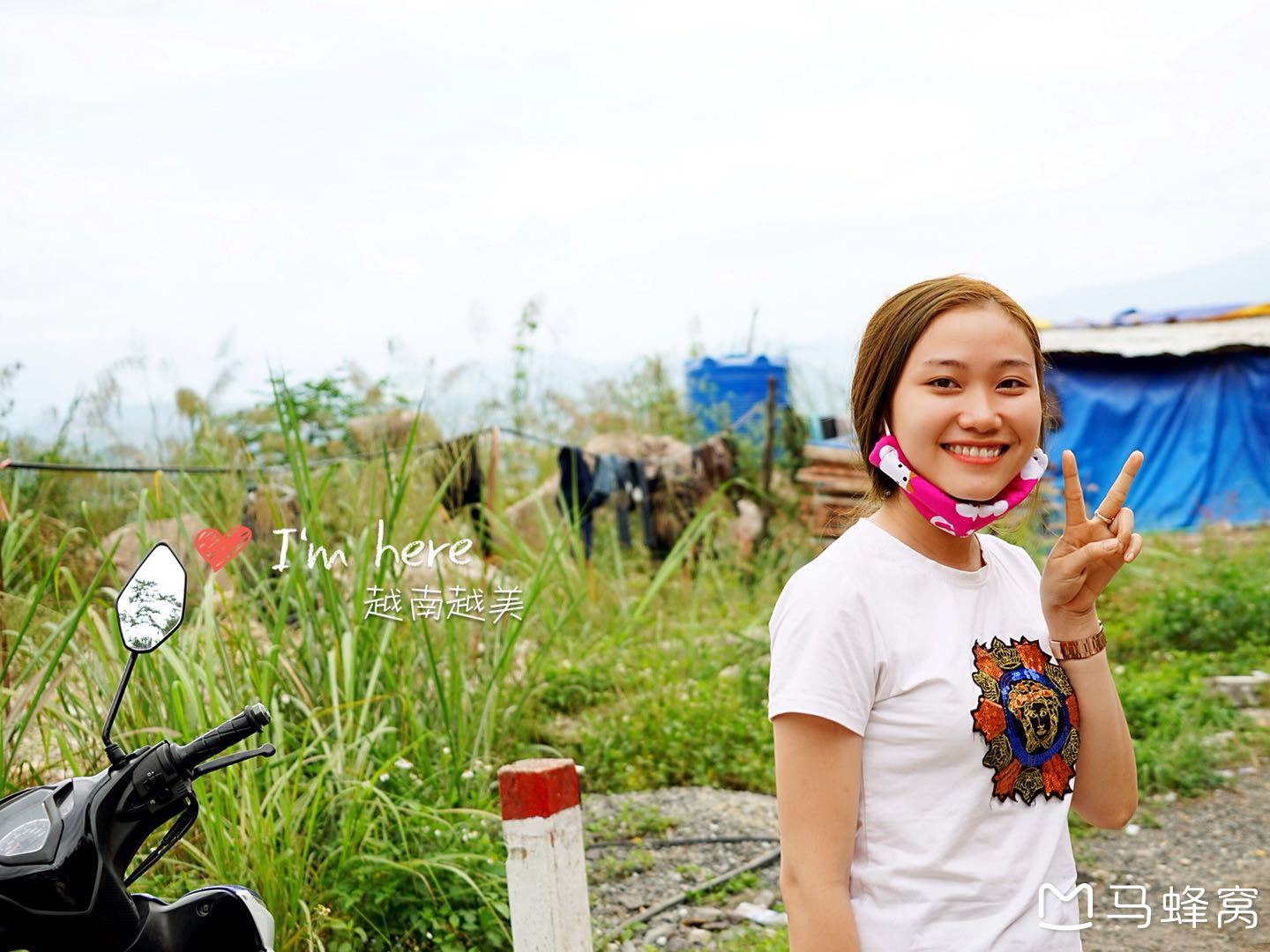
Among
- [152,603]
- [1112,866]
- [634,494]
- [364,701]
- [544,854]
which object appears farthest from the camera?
[634,494]

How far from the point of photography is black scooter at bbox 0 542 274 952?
1272mm

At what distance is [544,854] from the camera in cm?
232

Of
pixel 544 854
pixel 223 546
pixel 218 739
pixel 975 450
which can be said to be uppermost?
pixel 975 450

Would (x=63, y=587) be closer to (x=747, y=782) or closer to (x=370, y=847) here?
(x=370, y=847)

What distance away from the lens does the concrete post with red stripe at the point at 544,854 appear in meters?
2.31

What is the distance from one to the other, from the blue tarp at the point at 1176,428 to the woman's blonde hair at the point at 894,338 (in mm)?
10152

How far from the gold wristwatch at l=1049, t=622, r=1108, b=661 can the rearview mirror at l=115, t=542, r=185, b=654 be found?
1166mm

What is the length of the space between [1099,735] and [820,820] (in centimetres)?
48

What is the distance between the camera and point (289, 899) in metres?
3.06

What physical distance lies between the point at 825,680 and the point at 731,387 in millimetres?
10757

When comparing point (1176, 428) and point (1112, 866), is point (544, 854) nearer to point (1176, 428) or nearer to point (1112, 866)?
point (1112, 866)

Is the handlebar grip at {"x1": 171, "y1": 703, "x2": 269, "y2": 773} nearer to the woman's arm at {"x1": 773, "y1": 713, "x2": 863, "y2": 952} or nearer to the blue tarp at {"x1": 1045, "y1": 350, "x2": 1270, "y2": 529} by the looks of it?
the woman's arm at {"x1": 773, "y1": 713, "x2": 863, "y2": 952}
